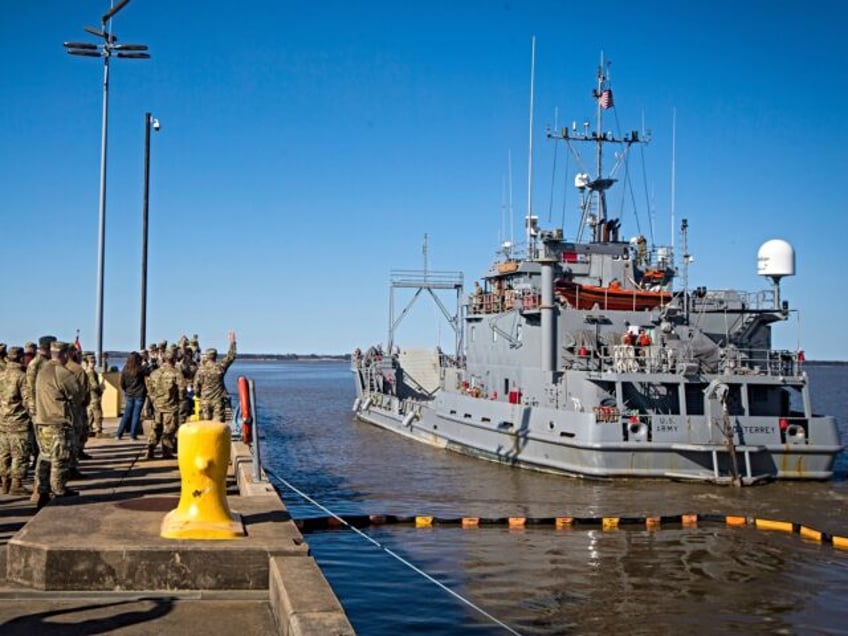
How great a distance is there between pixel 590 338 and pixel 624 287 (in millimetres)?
4282

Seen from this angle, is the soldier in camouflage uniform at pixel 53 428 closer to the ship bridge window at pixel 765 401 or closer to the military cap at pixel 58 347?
the military cap at pixel 58 347

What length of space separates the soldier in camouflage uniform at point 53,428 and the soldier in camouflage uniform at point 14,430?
468 millimetres

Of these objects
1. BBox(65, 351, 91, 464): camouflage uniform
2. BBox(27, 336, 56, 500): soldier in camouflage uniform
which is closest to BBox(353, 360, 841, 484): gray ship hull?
BBox(65, 351, 91, 464): camouflage uniform

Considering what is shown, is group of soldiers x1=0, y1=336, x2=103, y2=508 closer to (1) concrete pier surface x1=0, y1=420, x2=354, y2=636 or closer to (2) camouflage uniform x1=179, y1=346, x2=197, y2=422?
(1) concrete pier surface x1=0, y1=420, x2=354, y2=636

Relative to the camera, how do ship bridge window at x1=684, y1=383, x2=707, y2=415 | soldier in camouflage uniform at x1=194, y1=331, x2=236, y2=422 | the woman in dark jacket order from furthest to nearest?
ship bridge window at x1=684, y1=383, x2=707, y2=415
the woman in dark jacket
soldier in camouflage uniform at x1=194, y1=331, x2=236, y2=422

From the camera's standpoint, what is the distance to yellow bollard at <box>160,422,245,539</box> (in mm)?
6531

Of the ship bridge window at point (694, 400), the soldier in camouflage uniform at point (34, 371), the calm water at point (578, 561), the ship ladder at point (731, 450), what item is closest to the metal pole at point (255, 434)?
the calm water at point (578, 561)

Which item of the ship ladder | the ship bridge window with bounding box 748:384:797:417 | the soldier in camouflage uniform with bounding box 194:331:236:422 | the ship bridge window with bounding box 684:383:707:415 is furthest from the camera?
the ship bridge window with bounding box 748:384:797:417

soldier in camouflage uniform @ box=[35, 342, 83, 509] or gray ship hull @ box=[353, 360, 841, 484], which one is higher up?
soldier in camouflage uniform @ box=[35, 342, 83, 509]

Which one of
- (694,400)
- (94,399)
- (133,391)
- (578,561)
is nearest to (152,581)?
(578,561)

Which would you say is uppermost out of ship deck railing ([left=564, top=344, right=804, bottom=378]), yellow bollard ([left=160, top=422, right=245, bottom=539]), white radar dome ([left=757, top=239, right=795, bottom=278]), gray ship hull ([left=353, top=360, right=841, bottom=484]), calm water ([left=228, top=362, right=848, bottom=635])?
white radar dome ([left=757, top=239, right=795, bottom=278])

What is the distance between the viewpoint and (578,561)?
39.2 ft

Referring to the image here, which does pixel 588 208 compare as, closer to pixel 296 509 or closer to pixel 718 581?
pixel 296 509

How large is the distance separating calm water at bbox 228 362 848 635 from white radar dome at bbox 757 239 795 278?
4997 mm
